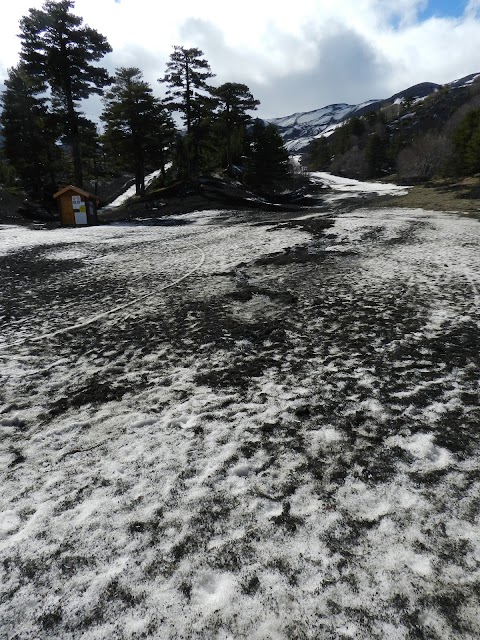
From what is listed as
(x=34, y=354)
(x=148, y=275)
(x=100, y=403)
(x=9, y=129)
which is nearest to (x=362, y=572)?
(x=100, y=403)

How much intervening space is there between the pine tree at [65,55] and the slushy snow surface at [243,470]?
2887 centimetres

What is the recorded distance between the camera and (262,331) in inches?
236

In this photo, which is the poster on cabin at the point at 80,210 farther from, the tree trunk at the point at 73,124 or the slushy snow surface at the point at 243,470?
the slushy snow surface at the point at 243,470

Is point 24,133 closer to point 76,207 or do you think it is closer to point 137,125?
point 137,125

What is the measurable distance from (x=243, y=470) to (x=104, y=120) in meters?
50.2

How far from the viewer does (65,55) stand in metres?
26.5

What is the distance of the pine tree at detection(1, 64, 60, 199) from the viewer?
33.9 m

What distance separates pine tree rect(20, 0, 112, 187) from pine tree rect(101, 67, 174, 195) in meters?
7.32

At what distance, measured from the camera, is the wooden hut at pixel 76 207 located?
24.3 meters

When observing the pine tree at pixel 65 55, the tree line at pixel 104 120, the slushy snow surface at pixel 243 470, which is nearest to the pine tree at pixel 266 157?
the tree line at pixel 104 120

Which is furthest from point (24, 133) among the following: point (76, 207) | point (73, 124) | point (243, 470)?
point (243, 470)

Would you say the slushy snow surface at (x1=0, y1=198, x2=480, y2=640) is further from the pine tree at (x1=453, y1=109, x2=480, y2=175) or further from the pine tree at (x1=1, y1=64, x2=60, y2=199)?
the pine tree at (x1=453, y1=109, x2=480, y2=175)

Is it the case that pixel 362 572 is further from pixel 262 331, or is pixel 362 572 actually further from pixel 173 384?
pixel 262 331

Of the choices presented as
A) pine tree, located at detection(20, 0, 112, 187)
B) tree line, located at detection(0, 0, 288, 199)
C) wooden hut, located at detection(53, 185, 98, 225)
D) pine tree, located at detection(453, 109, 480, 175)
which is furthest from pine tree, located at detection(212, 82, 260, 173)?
pine tree, located at detection(453, 109, 480, 175)
